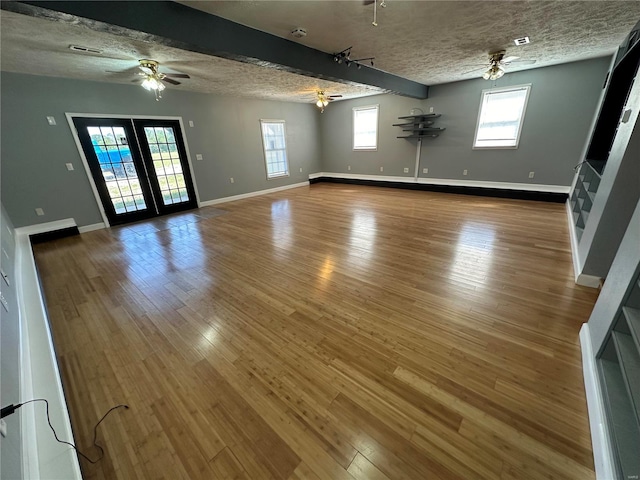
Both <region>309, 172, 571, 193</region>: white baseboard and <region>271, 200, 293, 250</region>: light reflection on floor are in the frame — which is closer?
<region>271, 200, 293, 250</region>: light reflection on floor

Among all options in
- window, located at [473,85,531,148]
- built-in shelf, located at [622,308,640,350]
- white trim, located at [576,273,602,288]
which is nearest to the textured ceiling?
window, located at [473,85,531,148]

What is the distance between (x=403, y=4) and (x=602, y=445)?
10.9 ft

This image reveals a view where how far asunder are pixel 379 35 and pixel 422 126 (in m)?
3.91

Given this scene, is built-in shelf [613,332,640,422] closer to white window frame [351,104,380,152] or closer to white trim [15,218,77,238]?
white trim [15,218,77,238]

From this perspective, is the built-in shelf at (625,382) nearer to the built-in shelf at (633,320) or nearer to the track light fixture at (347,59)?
the built-in shelf at (633,320)

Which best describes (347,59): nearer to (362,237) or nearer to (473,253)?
(362,237)

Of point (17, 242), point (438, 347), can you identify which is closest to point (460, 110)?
point (438, 347)

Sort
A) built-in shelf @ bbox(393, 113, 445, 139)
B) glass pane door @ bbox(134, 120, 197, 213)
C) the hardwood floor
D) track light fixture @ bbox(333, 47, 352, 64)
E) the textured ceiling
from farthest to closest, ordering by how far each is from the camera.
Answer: built-in shelf @ bbox(393, 113, 445, 139), glass pane door @ bbox(134, 120, 197, 213), track light fixture @ bbox(333, 47, 352, 64), the textured ceiling, the hardwood floor

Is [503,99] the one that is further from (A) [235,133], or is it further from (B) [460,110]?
(A) [235,133]

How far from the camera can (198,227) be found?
4.58 meters

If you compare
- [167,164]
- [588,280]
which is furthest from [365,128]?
[588,280]

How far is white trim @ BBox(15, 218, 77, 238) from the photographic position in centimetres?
397

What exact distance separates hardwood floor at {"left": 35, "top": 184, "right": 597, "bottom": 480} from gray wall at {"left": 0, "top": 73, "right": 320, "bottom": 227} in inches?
48.7

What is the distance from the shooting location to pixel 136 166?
495 cm
